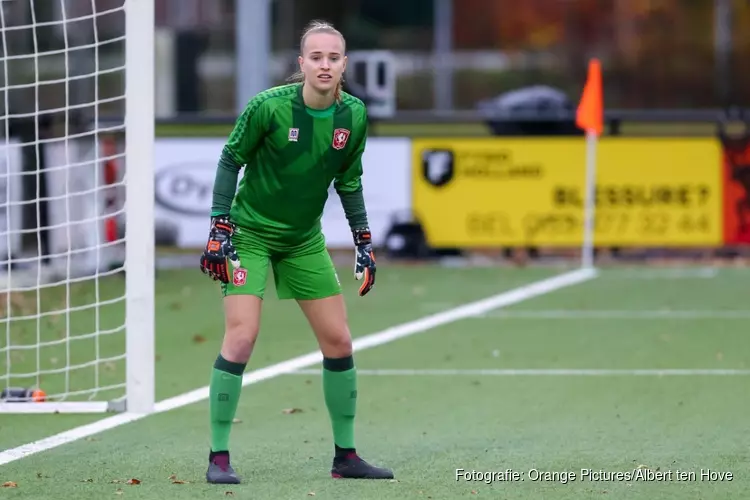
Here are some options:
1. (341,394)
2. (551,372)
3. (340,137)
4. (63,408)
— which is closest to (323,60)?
(340,137)

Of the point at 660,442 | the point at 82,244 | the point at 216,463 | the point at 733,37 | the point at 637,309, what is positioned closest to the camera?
the point at 216,463

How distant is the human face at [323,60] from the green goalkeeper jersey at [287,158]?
0.15 m

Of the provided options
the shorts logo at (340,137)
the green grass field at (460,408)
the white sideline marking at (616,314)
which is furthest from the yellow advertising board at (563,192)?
the shorts logo at (340,137)

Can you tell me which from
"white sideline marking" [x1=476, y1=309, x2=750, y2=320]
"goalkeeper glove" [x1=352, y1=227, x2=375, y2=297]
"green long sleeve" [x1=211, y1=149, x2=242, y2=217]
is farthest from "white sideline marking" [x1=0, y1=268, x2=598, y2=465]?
"goalkeeper glove" [x1=352, y1=227, x2=375, y2=297]

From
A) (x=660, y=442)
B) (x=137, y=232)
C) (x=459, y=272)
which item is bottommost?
(x=459, y=272)

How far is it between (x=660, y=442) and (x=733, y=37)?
26332mm

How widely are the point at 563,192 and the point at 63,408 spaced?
10.4 m

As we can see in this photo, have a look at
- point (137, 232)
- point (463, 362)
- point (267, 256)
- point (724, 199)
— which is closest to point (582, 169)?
point (724, 199)

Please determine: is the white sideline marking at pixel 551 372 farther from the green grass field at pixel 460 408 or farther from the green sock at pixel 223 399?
the green sock at pixel 223 399

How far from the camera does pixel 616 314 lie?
45.0 ft

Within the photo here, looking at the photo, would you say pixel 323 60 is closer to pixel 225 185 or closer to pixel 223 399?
pixel 225 185

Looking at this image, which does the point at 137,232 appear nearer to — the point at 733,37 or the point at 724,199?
the point at 724,199

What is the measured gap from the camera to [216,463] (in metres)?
6.79

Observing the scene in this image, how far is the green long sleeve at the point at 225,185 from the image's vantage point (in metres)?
6.71
